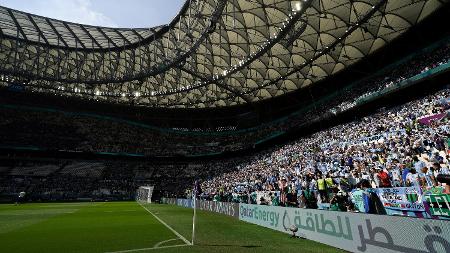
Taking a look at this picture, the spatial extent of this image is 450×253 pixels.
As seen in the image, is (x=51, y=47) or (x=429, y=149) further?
(x=51, y=47)

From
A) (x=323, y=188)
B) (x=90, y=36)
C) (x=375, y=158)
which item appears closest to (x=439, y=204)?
(x=323, y=188)

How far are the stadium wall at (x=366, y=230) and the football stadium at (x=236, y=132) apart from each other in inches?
1.5

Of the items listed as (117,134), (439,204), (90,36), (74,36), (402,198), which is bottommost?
(439,204)

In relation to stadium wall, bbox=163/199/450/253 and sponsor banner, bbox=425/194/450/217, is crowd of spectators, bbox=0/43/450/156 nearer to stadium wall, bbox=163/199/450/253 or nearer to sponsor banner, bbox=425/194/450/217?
stadium wall, bbox=163/199/450/253

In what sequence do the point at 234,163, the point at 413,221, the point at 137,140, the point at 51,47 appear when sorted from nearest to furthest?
the point at 413,221 < the point at 51,47 < the point at 234,163 < the point at 137,140

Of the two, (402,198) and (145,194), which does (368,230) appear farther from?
(145,194)

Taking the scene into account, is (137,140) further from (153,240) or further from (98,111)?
(153,240)

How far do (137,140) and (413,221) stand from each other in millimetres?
59281

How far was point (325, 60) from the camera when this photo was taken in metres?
37.5

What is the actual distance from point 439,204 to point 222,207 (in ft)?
49.5

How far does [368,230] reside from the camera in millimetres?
6613

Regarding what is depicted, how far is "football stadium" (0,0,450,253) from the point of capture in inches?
366

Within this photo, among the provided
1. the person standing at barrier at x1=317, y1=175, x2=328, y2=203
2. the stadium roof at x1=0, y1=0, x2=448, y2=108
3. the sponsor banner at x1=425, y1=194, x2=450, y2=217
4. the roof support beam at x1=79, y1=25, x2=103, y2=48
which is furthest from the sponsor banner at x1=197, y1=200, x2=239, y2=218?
the roof support beam at x1=79, y1=25, x2=103, y2=48

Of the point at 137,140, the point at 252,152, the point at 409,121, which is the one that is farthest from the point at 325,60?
the point at 137,140
